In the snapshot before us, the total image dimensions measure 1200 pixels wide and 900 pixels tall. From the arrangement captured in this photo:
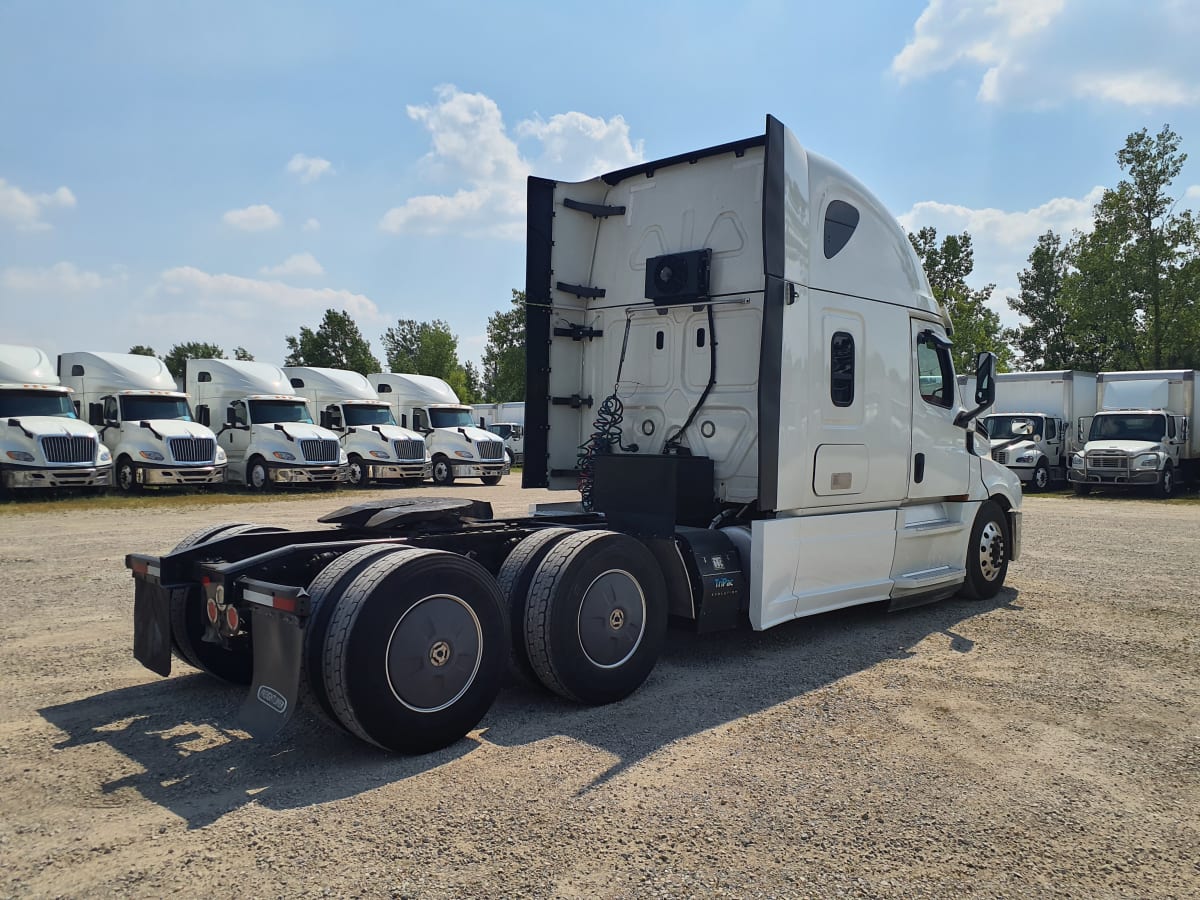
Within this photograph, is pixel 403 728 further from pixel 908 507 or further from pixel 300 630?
pixel 908 507

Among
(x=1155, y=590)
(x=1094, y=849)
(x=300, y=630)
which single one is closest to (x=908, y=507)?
(x=1155, y=590)

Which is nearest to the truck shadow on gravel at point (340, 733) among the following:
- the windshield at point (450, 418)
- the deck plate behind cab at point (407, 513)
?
the deck plate behind cab at point (407, 513)

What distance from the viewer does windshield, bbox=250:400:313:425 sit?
2159 cm

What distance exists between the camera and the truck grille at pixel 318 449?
21.0 meters

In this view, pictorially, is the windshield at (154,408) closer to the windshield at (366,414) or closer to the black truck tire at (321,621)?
the windshield at (366,414)

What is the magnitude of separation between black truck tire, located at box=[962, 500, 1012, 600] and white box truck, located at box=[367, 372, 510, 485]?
59.6ft

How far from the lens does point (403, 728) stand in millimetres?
3916

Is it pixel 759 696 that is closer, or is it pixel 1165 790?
pixel 1165 790

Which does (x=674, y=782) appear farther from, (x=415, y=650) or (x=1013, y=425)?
(x=1013, y=425)

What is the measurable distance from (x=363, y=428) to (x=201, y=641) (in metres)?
19.1

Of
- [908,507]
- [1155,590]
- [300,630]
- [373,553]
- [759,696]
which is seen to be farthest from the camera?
[1155,590]

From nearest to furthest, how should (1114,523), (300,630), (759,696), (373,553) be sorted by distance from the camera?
(300,630)
(373,553)
(759,696)
(1114,523)

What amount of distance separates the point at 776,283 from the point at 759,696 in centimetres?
275

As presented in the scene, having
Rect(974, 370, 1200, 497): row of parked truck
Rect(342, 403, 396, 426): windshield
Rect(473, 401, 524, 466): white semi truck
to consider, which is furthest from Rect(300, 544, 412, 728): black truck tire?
Rect(473, 401, 524, 466): white semi truck
